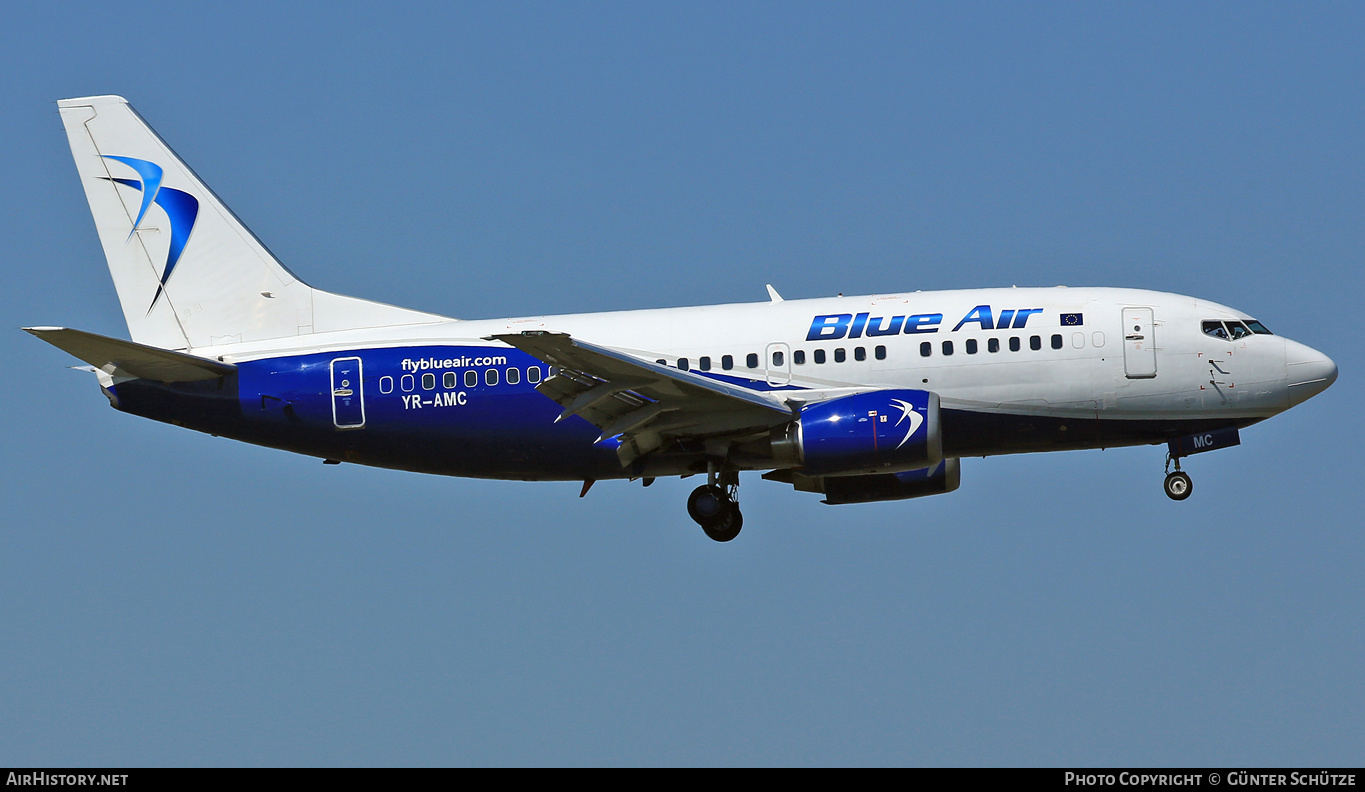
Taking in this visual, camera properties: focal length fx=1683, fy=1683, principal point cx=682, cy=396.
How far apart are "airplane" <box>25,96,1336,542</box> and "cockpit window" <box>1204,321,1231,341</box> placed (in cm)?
4

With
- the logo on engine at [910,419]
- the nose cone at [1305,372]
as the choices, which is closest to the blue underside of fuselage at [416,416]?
the nose cone at [1305,372]

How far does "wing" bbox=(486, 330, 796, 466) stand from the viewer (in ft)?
107

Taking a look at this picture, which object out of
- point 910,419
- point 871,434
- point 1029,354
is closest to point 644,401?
point 871,434

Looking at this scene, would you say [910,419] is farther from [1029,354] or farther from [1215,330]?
[1215,330]

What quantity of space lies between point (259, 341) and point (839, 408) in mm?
13379

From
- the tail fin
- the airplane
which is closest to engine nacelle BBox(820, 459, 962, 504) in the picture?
the airplane

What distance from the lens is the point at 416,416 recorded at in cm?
3591

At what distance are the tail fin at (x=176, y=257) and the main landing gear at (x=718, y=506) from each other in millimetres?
7146

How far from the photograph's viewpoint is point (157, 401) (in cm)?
3628

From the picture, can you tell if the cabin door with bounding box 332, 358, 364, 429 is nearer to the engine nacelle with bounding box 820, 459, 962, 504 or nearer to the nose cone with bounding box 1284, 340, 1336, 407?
the engine nacelle with bounding box 820, 459, 962, 504

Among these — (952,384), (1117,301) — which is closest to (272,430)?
(952,384)

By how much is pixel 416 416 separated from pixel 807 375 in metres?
8.37

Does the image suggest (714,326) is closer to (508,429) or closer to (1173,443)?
(508,429)

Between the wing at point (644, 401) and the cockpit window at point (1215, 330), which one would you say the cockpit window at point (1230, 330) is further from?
the wing at point (644, 401)
